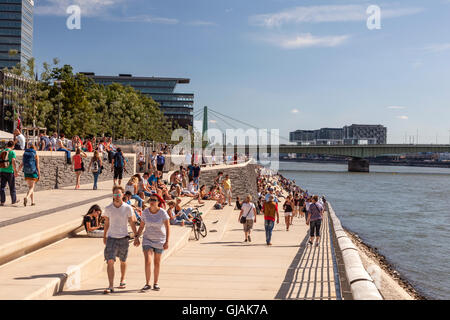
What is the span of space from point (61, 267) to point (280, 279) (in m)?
3.77

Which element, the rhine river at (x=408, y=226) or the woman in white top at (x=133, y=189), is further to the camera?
the rhine river at (x=408, y=226)

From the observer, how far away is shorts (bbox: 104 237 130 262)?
729 centimetres

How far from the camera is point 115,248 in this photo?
7.33 m

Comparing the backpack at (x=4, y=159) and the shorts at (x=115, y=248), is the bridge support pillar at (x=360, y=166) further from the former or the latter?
the shorts at (x=115, y=248)

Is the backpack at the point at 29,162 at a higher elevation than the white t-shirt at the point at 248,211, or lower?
higher

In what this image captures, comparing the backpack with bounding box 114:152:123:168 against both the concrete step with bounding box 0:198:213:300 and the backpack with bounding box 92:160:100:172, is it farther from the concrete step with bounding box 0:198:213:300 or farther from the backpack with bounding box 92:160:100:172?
the concrete step with bounding box 0:198:213:300

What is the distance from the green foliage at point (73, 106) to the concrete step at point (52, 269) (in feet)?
69.2

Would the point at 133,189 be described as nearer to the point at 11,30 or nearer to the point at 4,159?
the point at 4,159

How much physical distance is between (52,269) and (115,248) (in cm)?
110

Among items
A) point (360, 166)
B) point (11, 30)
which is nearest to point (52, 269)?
point (11, 30)

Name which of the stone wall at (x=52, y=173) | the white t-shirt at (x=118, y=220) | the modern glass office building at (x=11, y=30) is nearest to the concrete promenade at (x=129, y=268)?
the white t-shirt at (x=118, y=220)

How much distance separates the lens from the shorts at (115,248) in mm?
7293
